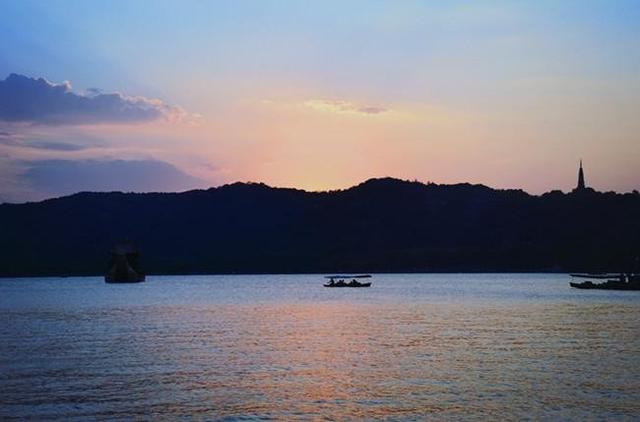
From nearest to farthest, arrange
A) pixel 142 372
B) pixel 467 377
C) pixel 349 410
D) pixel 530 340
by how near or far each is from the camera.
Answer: pixel 349 410
pixel 467 377
pixel 142 372
pixel 530 340

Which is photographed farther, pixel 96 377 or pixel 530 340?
pixel 530 340

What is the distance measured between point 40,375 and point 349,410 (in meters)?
19.2

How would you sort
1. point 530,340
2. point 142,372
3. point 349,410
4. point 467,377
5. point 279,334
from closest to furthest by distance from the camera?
point 349,410
point 467,377
point 142,372
point 530,340
point 279,334

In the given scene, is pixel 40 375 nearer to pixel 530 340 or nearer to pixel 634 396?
pixel 634 396

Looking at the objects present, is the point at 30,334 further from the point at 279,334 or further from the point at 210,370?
the point at 210,370

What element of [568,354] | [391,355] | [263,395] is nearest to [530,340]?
[568,354]

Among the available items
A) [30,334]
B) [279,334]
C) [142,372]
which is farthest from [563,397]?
[30,334]

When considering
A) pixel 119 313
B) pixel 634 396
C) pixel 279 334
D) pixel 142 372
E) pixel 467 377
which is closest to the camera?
pixel 634 396

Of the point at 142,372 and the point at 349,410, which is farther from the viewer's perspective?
the point at 142,372

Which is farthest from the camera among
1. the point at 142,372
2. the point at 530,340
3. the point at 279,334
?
the point at 279,334

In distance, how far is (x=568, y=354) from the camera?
53531 millimetres

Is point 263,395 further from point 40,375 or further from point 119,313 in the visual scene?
→ point 119,313

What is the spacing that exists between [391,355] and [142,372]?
16.7m

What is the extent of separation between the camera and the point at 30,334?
72438mm
